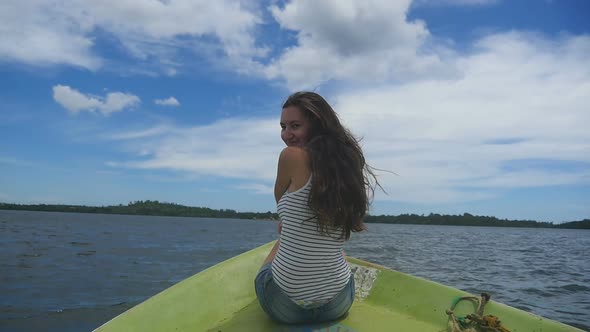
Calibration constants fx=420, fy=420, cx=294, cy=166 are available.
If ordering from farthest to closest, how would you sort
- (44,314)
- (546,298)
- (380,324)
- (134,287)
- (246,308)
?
(134,287) < (546,298) < (44,314) < (246,308) < (380,324)

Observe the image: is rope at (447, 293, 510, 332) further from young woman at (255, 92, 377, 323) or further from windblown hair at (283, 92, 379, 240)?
windblown hair at (283, 92, 379, 240)

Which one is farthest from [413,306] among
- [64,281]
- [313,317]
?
[64,281]

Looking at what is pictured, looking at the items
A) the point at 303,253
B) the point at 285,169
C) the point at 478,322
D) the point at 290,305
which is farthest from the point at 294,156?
the point at 478,322

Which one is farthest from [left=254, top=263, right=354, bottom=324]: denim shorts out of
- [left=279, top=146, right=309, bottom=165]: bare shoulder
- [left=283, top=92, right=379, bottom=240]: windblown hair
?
[left=279, top=146, right=309, bottom=165]: bare shoulder

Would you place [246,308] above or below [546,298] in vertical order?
above

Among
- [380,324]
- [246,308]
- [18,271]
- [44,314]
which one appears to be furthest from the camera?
[18,271]

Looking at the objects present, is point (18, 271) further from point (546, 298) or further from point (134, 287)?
point (546, 298)

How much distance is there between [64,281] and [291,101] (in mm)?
7864

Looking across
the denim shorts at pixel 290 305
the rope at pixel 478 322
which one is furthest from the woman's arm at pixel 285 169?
the rope at pixel 478 322

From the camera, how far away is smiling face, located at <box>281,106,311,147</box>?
2188 mm

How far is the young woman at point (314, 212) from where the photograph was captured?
1896mm

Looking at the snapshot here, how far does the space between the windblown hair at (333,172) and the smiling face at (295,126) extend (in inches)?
1.3

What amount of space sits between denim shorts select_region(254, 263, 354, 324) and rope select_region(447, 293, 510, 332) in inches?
31.5

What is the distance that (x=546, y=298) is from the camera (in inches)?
Answer: 291
